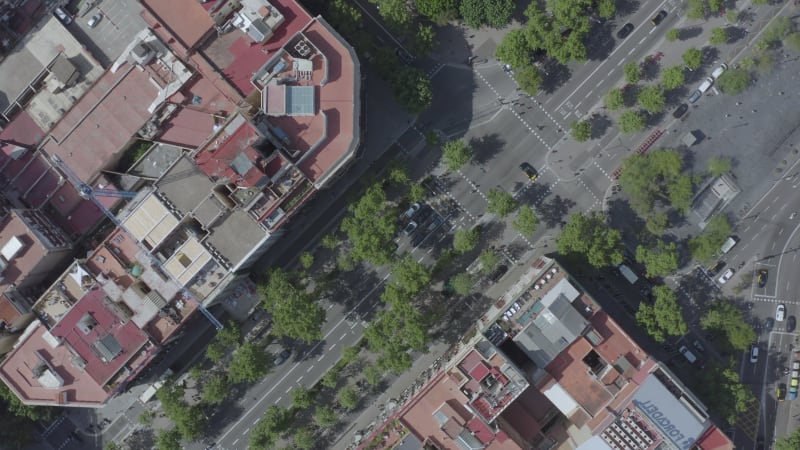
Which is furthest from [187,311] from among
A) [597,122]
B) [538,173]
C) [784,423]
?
[784,423]

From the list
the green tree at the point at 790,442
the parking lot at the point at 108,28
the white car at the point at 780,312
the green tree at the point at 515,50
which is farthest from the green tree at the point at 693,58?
the parking lot at the point at 108,28

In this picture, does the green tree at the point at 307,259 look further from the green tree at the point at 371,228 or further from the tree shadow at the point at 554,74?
the tree shadow at the point at 554,74

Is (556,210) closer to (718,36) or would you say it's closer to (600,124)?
(600,124)

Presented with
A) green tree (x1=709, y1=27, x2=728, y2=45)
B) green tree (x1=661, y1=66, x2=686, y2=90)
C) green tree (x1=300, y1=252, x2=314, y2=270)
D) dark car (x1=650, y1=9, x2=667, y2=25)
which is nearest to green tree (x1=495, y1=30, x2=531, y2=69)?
dark car (x1=650, y1=9, x2=667, y2=25)

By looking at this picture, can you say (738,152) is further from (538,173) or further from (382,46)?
(382,46)

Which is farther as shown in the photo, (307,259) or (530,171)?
(530,171)

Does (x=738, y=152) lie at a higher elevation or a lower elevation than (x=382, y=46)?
lower

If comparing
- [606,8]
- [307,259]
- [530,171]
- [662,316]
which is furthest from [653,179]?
[307,259]
